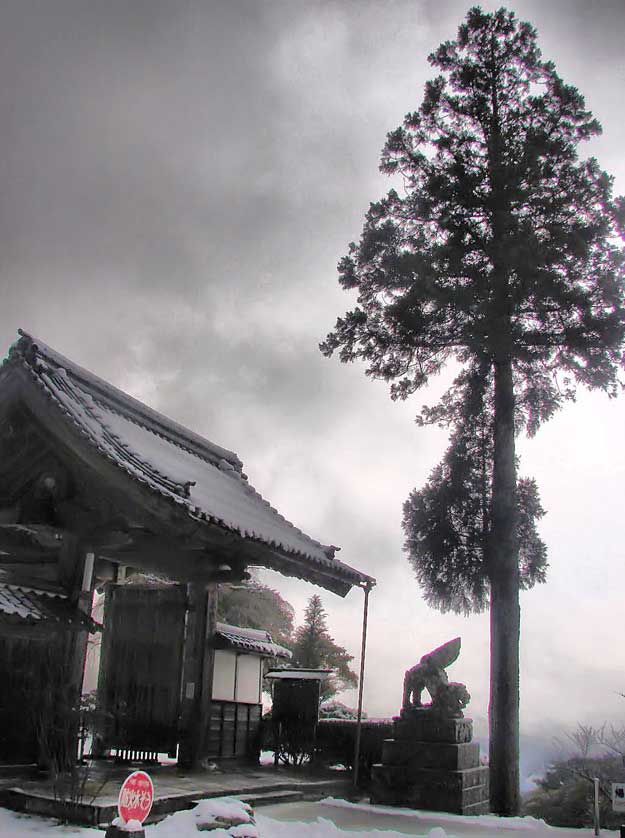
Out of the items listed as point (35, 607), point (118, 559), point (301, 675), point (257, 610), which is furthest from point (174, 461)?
point (257, 610)

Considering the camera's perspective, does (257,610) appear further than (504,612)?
Yes

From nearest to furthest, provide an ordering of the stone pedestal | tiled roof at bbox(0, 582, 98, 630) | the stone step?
tiled roof at bbox(0, 582, 98, 630), the stone pedestal, the stone step

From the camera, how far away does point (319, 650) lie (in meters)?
29.2

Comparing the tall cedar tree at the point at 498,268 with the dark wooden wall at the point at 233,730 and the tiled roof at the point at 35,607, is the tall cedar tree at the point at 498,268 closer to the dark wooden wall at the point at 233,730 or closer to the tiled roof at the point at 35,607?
the dark wooden wall at the point at 233,730

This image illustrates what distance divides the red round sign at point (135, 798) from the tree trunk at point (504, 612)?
935 cm

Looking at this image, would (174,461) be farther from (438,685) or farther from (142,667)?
(438,685)

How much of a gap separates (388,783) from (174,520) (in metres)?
6.71

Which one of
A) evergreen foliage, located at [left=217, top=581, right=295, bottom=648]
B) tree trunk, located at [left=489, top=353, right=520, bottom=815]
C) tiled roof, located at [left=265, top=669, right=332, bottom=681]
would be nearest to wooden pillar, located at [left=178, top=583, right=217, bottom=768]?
tiled roof, located at [left=265, top=669, right=332, bottom=681]

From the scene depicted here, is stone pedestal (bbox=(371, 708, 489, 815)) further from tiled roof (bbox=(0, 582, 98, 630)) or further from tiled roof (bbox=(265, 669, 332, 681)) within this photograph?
tiled roof (bbox=(0, 582, 98, 630))

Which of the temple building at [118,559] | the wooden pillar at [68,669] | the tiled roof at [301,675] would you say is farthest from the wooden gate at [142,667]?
the tiled roof at [301,675]

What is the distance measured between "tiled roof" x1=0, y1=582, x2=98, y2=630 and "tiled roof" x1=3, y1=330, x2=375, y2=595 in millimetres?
1966

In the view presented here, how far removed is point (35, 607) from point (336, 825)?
16.1ft

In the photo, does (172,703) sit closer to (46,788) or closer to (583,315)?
(46,788)

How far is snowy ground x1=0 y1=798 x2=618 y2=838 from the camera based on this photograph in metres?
6.81
